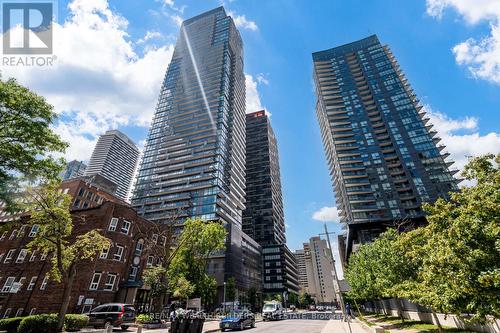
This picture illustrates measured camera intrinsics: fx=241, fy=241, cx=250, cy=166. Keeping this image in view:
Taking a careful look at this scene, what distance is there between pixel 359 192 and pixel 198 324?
75.4m

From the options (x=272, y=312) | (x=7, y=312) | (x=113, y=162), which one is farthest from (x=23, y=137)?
(x=113, y=162)

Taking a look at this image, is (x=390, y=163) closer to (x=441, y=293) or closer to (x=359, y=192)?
(x=359, y=192)

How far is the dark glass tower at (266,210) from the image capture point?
111875 millimetres

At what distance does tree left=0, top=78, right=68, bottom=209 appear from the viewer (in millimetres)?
13383

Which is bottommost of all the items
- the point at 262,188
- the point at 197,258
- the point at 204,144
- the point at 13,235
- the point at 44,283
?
the point at 44,283

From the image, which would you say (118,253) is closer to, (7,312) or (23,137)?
(7,312)

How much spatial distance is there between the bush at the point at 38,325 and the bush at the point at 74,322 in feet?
4.60

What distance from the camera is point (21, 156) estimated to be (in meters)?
13.8

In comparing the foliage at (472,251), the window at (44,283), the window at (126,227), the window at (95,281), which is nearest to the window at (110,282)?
the window at (95,281)

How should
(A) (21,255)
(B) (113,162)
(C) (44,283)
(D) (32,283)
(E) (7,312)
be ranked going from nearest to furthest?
(C) (44,283) < (E) (7,312) < (D) (32,283) < (A) (21,255) < (B) (113,162)

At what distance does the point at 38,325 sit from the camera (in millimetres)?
15922

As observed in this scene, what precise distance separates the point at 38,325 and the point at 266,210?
112492 mm

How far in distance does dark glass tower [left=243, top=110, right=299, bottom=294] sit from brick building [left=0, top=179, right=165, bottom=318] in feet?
288

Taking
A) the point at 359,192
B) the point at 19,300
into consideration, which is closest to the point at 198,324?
the point at 19,300
